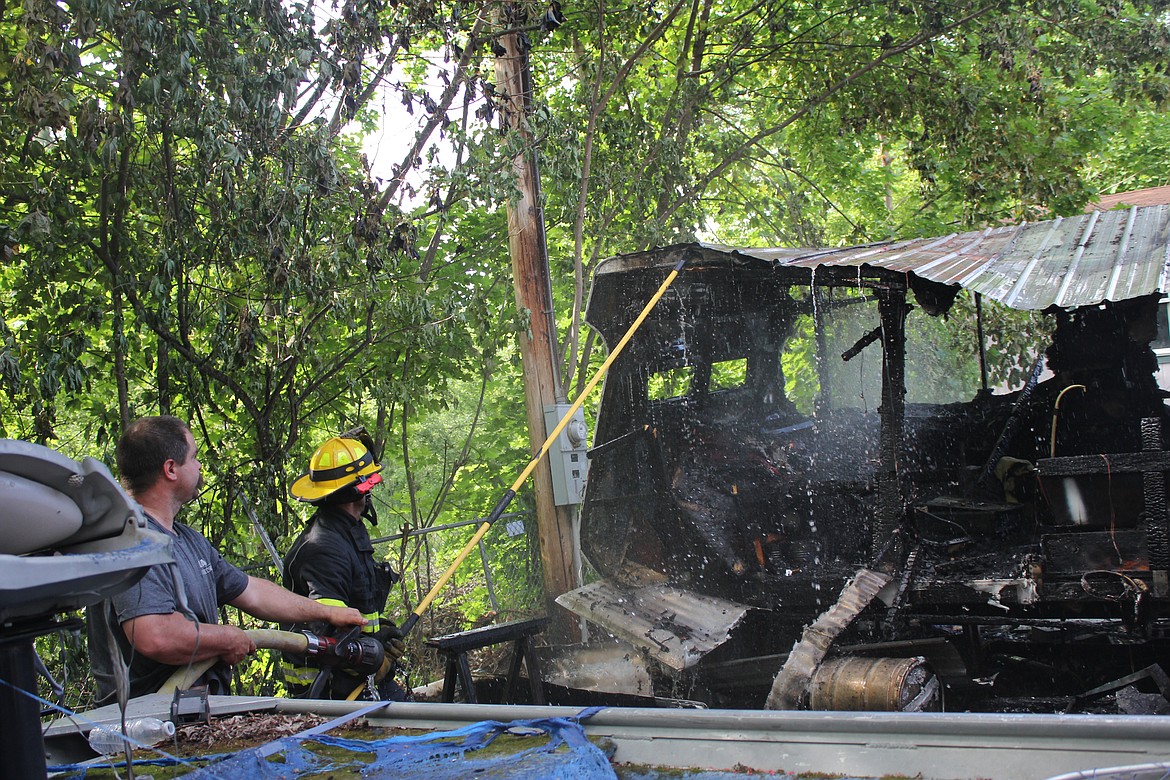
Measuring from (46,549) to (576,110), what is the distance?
9.09m

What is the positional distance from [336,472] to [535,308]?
3.18 m

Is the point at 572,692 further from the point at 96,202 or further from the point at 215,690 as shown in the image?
the point at 96,202

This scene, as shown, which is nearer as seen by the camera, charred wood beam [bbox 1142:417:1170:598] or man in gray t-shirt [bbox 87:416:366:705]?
man in gray t-shirt [bbox 87:416:366:705]

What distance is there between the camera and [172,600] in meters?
3.22

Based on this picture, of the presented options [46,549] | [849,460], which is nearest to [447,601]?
[849,460]

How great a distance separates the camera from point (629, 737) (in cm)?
236

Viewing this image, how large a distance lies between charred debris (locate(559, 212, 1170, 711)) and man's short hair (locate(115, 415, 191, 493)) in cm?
342

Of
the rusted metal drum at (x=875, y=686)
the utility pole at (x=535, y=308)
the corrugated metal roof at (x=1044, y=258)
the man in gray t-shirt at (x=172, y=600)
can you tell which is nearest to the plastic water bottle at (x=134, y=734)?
the man in gray t-shirt at (x=172, y=600)

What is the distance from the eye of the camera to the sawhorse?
479cm

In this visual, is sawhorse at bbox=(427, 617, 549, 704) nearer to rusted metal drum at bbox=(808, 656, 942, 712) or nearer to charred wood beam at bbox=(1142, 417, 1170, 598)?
rusted metal drum at bbox=(808, 656, 942, 712)

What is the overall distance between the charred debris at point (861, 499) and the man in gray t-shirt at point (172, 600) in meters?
2.89

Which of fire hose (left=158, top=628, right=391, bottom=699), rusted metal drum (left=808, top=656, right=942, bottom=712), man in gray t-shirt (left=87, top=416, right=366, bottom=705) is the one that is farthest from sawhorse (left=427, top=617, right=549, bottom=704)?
rusted metal drum (left=808, top=656, right=942, bottom=712)

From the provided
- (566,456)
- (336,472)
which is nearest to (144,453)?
(336,472)

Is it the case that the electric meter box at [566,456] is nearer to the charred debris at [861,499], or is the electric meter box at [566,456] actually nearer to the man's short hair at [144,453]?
the charred debris at [861,499]
